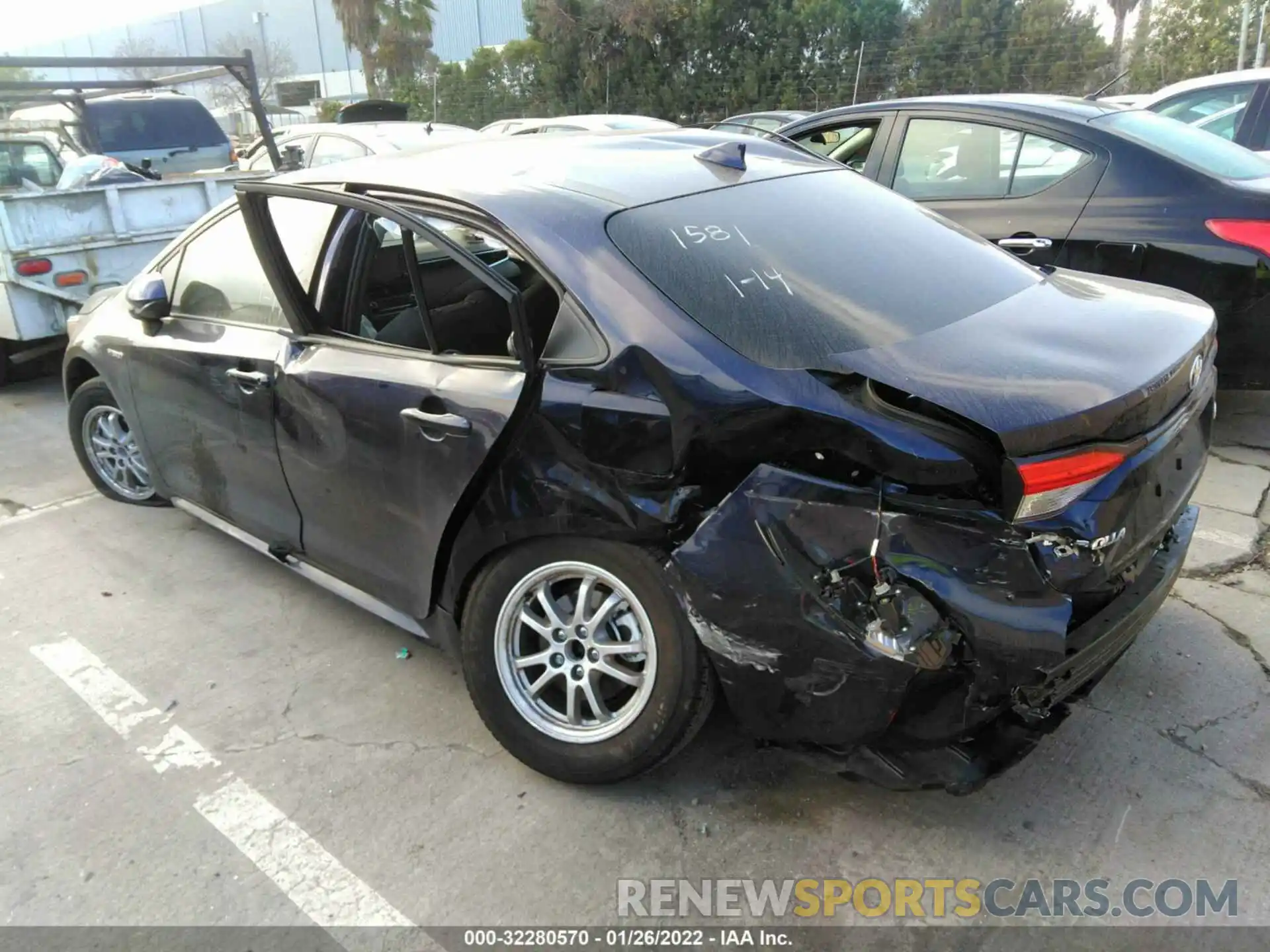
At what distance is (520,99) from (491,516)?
24.8 meters

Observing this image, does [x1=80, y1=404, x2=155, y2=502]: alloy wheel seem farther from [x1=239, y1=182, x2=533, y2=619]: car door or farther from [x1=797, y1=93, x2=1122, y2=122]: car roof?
[x1=797, y1=93, x2=1122, y2=122]: car roof

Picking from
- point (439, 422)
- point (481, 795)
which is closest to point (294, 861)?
point (481, 795)

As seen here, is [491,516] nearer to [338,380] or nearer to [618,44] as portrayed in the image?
[338,380]

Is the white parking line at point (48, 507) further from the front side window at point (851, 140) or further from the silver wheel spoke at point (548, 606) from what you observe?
the front side window at point (851, 140)

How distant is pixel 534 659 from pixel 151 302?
2248 millimetres

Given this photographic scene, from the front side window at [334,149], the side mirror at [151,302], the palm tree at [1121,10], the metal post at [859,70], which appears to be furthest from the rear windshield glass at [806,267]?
the palm tree at [1121,10]

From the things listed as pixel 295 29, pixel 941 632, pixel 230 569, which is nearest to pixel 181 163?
pixel 230 569

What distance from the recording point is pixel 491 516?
8.27ft

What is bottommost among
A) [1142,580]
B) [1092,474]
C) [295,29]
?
[1142,580]

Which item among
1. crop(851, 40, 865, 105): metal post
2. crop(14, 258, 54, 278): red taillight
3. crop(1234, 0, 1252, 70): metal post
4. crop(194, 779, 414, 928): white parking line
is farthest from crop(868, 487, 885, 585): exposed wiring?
crop(851, 40, 865, 105): metal post

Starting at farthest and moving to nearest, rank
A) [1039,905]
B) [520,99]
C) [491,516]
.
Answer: [520,99], [491,516], [1039,905]

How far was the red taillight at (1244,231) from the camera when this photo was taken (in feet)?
13.8

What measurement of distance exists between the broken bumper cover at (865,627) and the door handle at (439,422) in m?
0.72

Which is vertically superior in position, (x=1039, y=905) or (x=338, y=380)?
(x=338, y=380)
